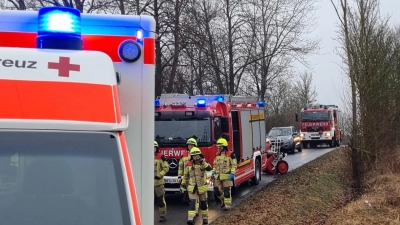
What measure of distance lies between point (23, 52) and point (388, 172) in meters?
14.3

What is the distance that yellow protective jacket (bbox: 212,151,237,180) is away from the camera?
516 inches

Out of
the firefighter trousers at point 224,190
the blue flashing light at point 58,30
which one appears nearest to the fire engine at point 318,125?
the firefighter trousers at point 224,190

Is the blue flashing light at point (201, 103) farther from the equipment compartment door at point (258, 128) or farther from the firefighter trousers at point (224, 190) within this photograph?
the equipment compartment door at point (258, 128)

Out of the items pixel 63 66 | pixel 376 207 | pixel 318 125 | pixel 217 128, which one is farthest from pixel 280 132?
pixel 63 66

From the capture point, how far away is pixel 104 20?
13.4 feet

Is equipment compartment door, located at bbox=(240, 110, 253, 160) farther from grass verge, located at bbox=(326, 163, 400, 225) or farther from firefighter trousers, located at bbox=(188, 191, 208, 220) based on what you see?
firefighter trousers, located at bbox=(188, 191, 208, 220)

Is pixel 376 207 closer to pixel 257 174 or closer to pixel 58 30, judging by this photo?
pixel 257 174

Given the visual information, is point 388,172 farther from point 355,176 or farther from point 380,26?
point 380,26

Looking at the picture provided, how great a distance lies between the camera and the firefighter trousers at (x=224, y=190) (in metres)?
13.2

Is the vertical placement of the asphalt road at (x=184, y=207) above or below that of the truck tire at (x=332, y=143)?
below

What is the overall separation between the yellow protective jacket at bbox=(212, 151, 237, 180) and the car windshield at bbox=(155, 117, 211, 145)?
1.01 m

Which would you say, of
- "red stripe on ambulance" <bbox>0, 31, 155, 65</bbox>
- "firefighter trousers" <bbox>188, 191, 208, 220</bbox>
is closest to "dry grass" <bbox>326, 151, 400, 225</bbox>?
"firefighter trousers" <bbox>188, 191, 208, 220</bbox>

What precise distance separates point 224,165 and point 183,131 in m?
1.62

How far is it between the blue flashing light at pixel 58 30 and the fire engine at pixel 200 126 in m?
9.80
